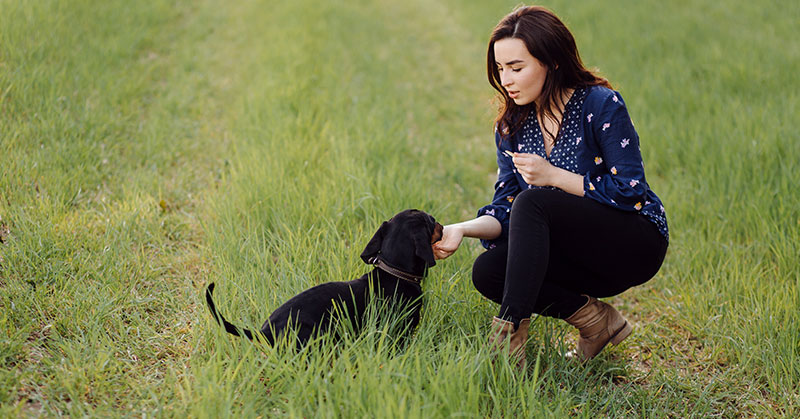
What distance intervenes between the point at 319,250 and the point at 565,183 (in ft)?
4.25

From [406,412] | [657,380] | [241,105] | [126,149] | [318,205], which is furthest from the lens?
[241,105]

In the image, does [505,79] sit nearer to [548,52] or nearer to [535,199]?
[548,52]

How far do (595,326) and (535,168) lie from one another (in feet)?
2.56

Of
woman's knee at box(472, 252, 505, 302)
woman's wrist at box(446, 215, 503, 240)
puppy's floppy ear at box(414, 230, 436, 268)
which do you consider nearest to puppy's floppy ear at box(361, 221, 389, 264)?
puppy's floppy ear at box(414, 230, 436, 268)

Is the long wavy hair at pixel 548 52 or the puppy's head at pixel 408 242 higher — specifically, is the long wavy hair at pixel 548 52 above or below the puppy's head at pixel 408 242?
above

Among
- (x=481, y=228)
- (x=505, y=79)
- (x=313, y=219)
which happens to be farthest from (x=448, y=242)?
(x=313, y=219)

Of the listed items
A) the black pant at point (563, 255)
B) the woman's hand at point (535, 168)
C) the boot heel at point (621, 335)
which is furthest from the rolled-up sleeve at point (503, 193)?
the boot heel at point (621, 335)

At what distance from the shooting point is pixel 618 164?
7.87ft

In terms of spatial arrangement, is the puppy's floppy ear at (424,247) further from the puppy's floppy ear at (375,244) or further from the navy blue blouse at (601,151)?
the navy blue blouse at (601,151)

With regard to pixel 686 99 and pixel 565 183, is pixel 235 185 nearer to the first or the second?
pixel 565 183

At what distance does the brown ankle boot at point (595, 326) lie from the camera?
8.48 ft

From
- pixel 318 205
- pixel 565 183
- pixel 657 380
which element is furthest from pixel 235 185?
pixel 657 380

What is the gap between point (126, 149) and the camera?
4324mm

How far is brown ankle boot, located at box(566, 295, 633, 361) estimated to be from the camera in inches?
102
